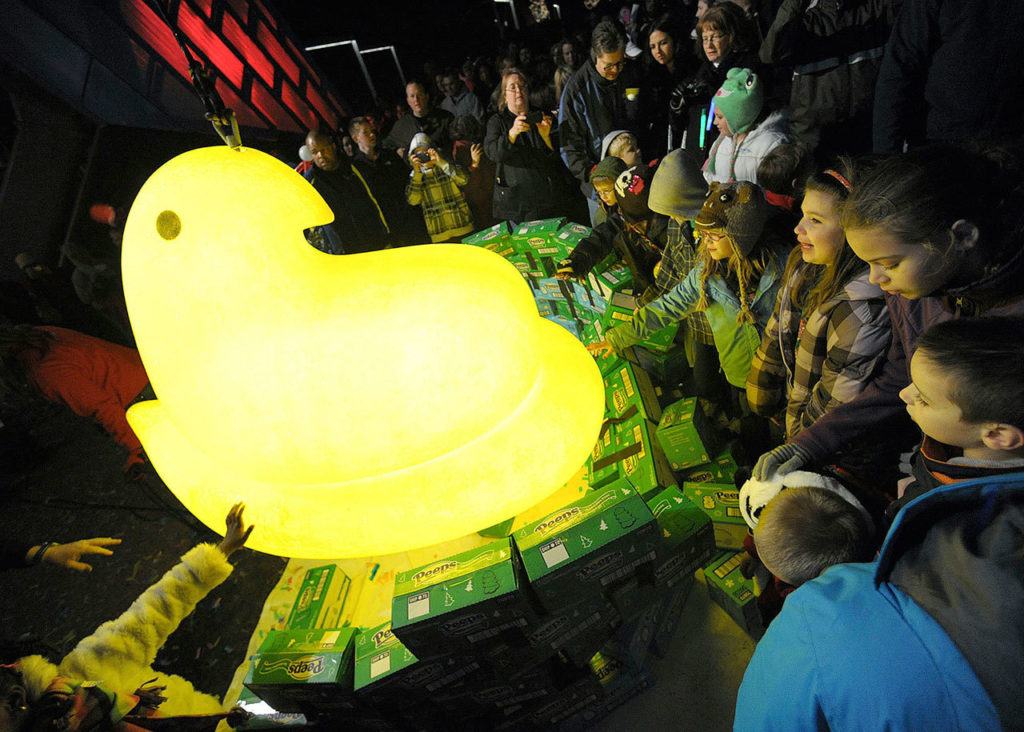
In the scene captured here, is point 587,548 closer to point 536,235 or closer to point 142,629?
point 142,629

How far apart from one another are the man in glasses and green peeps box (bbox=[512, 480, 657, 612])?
2.91 m

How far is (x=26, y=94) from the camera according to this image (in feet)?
17.2

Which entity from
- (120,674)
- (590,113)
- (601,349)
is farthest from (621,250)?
(120,674)

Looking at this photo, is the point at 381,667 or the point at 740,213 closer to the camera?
the point at 381,667

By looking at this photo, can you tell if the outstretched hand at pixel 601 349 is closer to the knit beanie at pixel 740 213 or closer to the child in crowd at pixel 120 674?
the knit beanie at pixel 740 213

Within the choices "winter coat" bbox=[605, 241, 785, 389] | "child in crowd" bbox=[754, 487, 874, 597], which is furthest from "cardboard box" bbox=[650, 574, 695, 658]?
"winter coat" bbox=[605, 241, 785, 389]

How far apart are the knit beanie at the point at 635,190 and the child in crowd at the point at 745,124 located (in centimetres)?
54

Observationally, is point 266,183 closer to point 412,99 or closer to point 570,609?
point 570,609

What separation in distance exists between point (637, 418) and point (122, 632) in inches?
90.4

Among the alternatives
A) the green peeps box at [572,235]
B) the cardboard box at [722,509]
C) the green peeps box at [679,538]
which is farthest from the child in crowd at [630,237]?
the green peeps box at [679,538]

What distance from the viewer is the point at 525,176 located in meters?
4.46

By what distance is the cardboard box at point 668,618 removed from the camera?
216 cm

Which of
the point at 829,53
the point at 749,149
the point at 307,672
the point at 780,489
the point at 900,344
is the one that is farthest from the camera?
the point at 829,53

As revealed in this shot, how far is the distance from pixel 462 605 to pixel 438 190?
13.5 feet
